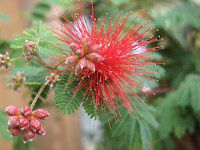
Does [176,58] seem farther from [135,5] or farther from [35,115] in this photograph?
[35,115]

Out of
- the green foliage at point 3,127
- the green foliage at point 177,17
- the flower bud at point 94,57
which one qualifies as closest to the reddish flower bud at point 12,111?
the flower bud at point 94,57

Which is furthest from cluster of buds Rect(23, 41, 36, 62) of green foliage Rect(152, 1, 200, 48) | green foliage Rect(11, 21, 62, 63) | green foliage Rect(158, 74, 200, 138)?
green foliage Rect(152, 1, 200, 48)

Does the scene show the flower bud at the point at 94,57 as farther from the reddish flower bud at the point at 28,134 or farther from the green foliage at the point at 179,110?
the green foliage at the point at 179,110

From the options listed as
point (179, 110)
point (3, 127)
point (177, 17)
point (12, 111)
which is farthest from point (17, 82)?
point (177, 17)

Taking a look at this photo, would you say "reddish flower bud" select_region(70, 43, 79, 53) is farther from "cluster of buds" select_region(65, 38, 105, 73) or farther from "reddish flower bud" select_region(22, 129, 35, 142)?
"reddish flower bud" select_region(22, 129, 35, 142)

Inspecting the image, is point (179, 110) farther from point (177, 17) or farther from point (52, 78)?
point (52, 78)

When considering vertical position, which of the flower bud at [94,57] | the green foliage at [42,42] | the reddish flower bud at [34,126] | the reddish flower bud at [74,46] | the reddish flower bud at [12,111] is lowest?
the reddish flower bud at [34,126]

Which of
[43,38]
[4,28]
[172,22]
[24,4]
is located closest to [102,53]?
[43,38]
